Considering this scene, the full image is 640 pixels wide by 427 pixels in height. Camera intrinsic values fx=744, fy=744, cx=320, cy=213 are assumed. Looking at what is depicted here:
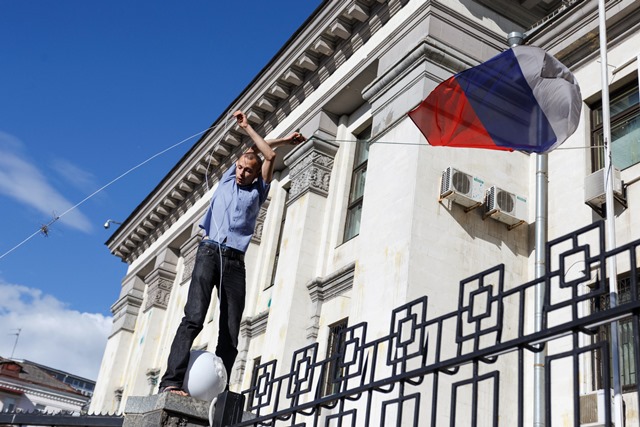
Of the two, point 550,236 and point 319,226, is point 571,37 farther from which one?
point 319,226

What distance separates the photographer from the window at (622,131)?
1159 centimetres

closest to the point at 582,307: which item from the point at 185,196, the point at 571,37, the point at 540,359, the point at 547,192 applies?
the point at 540,359

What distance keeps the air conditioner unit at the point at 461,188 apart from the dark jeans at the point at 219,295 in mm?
6247

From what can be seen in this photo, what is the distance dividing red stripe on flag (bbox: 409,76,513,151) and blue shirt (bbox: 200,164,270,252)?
108 inches

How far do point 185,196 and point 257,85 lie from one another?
283 inches

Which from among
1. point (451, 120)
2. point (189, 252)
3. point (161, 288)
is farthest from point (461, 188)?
point (161, 288)

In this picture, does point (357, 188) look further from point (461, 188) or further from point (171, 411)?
point (171, 411)

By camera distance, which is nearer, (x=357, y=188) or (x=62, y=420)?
(x=62, y=420)

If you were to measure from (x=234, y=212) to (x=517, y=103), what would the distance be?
3.60m

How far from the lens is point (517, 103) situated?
26.9ft

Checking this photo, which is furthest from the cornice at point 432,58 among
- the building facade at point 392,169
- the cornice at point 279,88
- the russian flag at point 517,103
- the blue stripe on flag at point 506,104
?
the blue stripe on flag at point 506,104

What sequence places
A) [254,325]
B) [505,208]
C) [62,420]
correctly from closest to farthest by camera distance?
[62,420]
[505,208]
[254,325]

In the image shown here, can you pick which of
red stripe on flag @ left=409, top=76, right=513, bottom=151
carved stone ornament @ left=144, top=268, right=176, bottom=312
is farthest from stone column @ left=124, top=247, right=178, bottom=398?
red stripe on flag @ left=409, top=76, right=513, bottom=151

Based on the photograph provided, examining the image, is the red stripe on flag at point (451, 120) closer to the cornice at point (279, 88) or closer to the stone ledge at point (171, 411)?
the stone ledge at point (171, 411)
